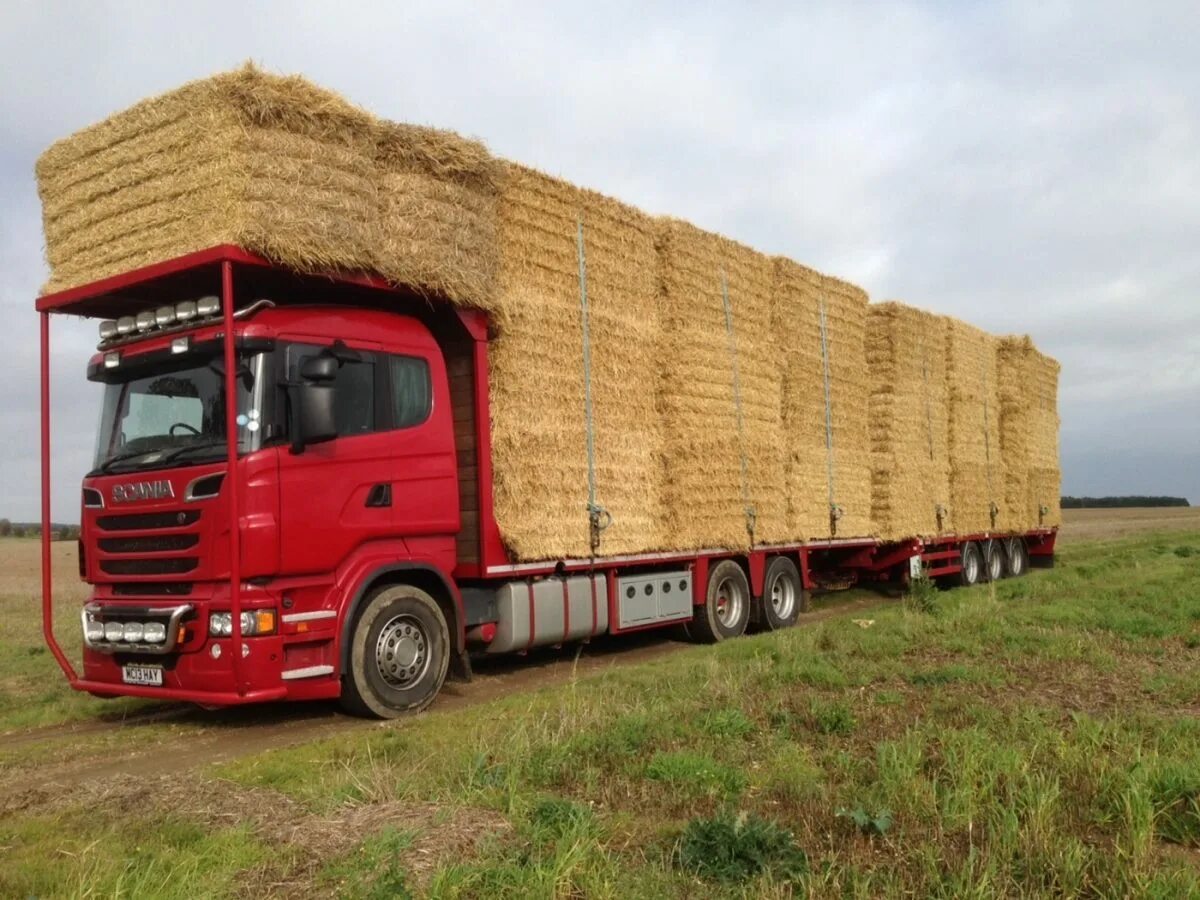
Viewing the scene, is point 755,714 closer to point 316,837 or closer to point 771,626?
point 316,837

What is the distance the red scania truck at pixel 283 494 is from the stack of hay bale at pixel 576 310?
38 cm

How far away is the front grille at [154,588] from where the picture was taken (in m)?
8.02

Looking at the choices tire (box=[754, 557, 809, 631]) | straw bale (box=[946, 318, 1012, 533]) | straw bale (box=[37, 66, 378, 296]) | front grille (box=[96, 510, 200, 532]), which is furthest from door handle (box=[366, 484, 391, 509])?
straw bale (box=[946, 318, 1012, 533])

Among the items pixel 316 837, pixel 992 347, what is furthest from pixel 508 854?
pixel 992 347

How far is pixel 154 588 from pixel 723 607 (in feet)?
25.6

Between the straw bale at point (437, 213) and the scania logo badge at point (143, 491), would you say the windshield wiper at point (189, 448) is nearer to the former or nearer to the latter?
the scania logo badge at point (143, 491)

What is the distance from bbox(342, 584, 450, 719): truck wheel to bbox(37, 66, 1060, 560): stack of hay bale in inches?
56.8

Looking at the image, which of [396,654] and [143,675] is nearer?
[143,675]

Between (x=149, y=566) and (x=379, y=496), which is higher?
(x=379, y=496)

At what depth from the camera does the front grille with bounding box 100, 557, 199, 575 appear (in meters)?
7.95

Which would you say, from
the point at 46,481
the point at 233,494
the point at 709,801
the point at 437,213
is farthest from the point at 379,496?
the point at 709,801

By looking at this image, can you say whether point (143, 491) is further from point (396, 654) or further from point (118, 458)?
point (396, 654)

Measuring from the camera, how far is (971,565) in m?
21.3

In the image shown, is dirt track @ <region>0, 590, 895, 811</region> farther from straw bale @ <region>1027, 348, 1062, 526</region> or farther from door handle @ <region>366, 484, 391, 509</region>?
straw bale @ <region>1027, 348, 1062, 526</region>
